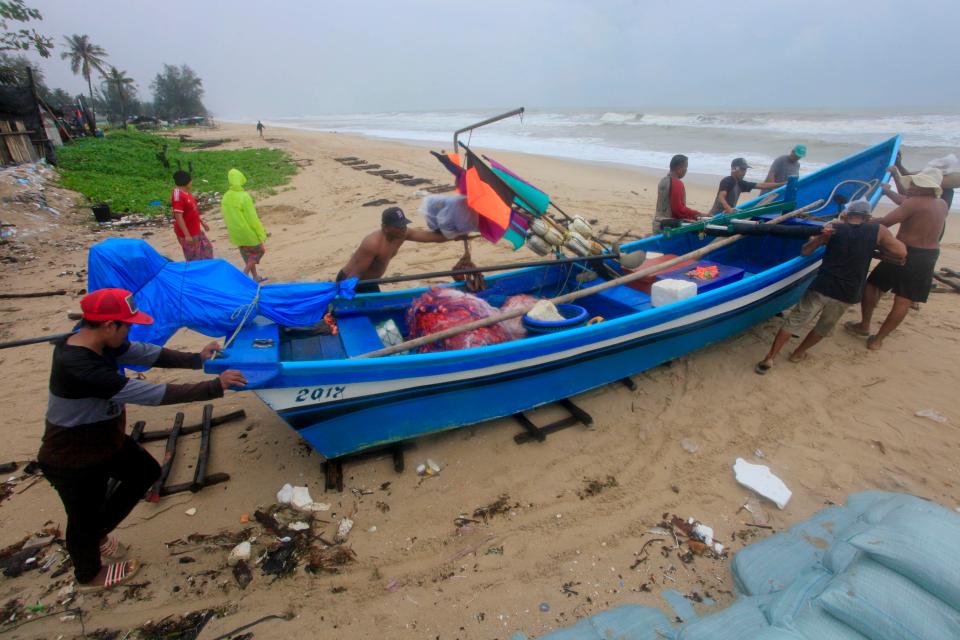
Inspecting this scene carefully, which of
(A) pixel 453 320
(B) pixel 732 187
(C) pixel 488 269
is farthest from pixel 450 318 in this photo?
(B) pixel 732 187

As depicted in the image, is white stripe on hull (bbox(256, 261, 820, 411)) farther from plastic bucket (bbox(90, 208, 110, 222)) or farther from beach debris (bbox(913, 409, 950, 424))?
plastic bucket (bbox(90, 208, 110, 222))

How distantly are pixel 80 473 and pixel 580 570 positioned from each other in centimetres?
299

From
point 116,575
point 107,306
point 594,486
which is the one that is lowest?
point 594,486

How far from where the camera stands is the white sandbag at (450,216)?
436 centimetres

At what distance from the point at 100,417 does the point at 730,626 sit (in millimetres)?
3365

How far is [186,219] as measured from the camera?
6121 millimetres

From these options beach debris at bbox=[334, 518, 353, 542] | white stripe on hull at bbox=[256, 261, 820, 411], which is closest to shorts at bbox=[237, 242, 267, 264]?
white stripe on hull at bbox=[256, 261, 820, 411]

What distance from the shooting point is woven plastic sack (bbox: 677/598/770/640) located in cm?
203

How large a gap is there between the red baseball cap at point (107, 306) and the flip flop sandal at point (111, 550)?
1.69m

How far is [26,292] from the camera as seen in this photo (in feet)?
22.9

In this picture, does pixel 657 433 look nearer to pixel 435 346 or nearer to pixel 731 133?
pixel 435 346

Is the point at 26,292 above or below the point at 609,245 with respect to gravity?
below

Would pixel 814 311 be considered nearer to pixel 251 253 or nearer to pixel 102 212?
pixel 251 253

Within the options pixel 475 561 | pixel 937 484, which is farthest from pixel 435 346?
pixel 937 484
